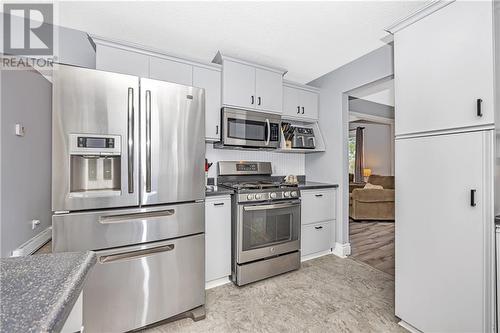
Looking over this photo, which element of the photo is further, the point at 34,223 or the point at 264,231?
the point at 34,223

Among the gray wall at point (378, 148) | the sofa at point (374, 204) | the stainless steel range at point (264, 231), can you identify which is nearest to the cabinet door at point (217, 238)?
the stainless steel range at point (264, 231)

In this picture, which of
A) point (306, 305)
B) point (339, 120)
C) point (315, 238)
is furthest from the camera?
point (339, 120)

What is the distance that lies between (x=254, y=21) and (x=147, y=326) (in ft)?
8.82

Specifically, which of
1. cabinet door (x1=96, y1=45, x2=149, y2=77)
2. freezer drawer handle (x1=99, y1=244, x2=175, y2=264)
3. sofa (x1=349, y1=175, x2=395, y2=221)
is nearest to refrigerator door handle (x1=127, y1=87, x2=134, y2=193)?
freezer drawer handle (x1=99, y1=244, x2=175, y2=264)

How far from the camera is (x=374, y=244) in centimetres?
358

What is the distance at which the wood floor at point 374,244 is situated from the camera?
292cm

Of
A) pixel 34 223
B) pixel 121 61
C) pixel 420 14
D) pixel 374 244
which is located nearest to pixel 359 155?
pixel 374 244

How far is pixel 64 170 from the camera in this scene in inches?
57.0

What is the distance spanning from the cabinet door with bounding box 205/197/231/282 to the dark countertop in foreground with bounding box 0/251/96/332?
157cm

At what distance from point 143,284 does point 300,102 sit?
2.84 m

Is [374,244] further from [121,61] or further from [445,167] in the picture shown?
[121,61]

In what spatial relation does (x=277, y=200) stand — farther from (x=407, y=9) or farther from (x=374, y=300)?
(x=407, y=9)

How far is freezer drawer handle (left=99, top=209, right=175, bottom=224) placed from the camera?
61.3 inches

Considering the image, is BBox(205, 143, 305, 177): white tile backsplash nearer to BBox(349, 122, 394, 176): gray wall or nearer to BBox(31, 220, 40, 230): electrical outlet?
BBox(31, 220, 40, 230): electrical outlet
